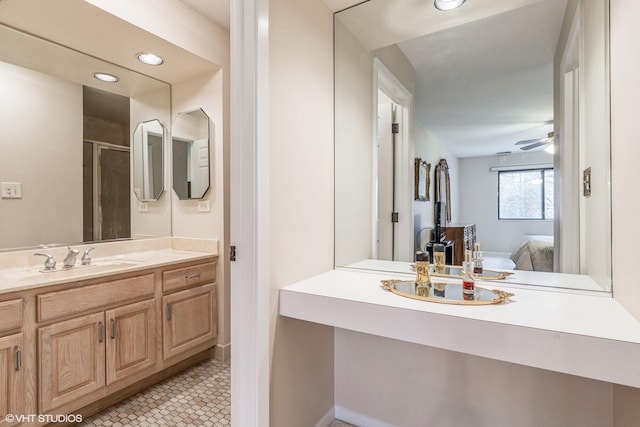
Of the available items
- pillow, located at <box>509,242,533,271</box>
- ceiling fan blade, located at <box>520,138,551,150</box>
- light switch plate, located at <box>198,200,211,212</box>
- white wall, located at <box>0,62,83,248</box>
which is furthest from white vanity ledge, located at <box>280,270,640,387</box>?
white wall, located at <box>0,62,83,248</box>

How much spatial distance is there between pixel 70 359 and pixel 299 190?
1448 millimetres

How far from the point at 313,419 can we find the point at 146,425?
92 cm

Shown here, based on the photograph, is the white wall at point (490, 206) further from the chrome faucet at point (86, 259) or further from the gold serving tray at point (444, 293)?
the chrome faucet at point (86, 259)

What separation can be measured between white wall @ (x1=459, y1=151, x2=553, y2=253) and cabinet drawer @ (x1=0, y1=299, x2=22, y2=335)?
2.14 meters

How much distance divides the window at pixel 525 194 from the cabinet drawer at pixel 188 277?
198 centimetres

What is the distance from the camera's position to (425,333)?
106 centimetres

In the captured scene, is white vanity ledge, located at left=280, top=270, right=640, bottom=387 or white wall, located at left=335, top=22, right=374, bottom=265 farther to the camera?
white wall, located at left=335, top=22, right=374, bottom=265

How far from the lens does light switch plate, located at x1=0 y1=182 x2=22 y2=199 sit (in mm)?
1796

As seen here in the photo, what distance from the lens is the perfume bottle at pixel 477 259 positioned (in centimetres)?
145

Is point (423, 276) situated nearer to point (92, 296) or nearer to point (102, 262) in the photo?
point (92, 296)

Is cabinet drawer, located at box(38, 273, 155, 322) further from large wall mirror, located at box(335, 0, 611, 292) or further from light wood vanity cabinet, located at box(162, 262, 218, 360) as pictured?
large wall mirror, located at box(335, 0, 611, 292)

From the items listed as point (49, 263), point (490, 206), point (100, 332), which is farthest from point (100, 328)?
point (490, 206)

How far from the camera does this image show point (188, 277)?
7.32ft

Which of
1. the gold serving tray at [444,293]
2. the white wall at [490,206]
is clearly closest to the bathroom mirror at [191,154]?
the gold serving tray at [444,293]
